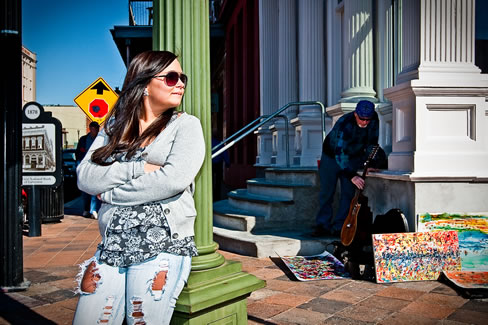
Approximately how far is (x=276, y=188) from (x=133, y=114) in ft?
18.0

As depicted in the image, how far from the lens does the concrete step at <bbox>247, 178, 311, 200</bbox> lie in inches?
273

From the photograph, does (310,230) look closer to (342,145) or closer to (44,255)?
(342,145)

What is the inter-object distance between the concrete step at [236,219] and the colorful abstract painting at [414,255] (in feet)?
7.94

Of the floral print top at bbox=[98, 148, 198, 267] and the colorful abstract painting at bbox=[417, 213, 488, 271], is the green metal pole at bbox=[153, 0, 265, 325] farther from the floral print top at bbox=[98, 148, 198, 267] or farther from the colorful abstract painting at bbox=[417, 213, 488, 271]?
the colorful abstract painting at bbox=[417, 213, 488, 271]

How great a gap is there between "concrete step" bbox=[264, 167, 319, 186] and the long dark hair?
17.3 feet

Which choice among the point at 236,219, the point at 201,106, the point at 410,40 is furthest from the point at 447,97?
the point at 201,106

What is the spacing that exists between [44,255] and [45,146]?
8.03ft

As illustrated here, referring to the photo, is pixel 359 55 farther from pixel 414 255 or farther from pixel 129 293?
pixel 129 293

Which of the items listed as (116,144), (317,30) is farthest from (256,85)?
(116,144)

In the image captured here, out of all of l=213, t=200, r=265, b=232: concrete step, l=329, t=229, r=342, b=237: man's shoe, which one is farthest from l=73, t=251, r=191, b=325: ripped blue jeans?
l=213, t=200, r=265, b=232: concrete step

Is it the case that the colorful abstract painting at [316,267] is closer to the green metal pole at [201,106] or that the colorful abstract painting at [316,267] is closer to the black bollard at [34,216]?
the green metal pole at [201,106]

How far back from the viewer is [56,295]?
14.4 feet

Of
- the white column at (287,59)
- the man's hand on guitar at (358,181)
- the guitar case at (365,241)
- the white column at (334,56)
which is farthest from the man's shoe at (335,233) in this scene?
the white column at (287,59)

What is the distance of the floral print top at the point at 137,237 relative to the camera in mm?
1797
